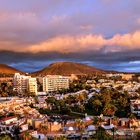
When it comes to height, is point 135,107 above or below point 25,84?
below

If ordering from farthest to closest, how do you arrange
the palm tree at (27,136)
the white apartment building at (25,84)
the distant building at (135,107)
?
the white apartment building at (25,84)
the distant building at (135,107)
the palm tree at (27,136)

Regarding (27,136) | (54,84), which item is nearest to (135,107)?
(27,136)

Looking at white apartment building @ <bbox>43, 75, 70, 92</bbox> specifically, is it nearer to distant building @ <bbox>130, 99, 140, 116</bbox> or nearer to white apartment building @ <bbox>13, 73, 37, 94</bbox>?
white apartment building @ <bbox>13, 73, 37, 94</bbox>

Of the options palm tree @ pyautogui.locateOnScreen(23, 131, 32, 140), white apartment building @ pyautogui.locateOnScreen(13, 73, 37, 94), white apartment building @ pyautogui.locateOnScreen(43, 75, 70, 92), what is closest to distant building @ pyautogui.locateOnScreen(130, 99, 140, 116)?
palm tree @ pyautogui.locateOnScreen(23, 131, 32, 140)

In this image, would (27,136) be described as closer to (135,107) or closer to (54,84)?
(135,107)

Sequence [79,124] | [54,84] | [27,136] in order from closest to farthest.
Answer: [27,136] → [79,124] → [54,84]

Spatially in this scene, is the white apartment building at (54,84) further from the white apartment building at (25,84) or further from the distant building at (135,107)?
the distant building at (135,107)

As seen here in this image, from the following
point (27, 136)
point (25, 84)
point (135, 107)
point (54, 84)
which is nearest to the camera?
point (27, 136)

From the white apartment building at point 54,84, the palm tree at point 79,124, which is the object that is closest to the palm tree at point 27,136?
the palm tree at point 79,124

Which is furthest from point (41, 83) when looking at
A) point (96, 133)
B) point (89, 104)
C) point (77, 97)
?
point (96, 133)
